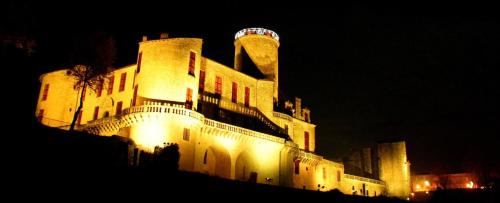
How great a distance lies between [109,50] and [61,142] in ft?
58.6

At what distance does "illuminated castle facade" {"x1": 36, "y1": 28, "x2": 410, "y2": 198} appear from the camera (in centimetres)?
4150

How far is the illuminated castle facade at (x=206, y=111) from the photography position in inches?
1634

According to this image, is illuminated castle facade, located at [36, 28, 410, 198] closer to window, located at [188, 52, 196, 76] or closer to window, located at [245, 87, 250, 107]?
window, located at [188, 52, 196, 76]

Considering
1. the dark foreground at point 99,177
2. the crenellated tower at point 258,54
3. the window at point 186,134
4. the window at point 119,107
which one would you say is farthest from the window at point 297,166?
the window at point 119,107

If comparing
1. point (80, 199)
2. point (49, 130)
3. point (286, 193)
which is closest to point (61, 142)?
point (49, 130)

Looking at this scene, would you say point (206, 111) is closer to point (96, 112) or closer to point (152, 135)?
point (152, 135)

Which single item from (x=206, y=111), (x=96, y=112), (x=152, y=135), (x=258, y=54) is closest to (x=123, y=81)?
(x=96, y=112)

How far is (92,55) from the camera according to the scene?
153 ft

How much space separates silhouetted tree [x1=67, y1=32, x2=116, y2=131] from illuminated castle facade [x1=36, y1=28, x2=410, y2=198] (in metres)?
2.49

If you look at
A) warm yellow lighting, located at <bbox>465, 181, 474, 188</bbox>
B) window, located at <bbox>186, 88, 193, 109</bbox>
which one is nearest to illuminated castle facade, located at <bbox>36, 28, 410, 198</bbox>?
window, located at <bbox>186, 88, 193, 109</bbox>

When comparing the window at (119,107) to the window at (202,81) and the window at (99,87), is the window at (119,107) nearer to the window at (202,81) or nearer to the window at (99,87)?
the window at (99,87)

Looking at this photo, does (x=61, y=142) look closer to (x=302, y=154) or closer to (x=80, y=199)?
(x=80, y=199)

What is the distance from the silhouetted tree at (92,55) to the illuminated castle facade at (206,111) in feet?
8.16

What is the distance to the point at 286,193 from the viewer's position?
35625 mm
